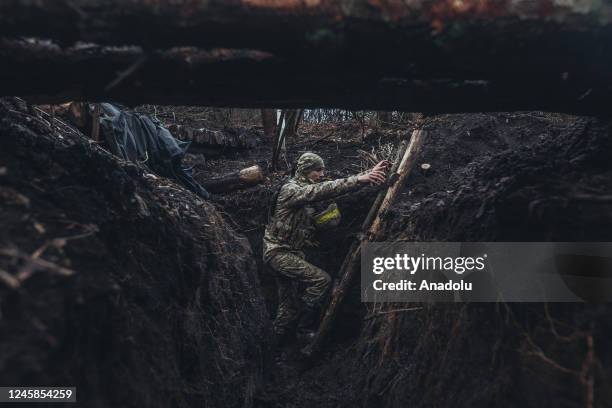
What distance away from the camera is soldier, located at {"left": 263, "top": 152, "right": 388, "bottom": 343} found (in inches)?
210

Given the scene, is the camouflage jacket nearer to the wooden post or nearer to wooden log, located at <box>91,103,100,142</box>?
the wooden post

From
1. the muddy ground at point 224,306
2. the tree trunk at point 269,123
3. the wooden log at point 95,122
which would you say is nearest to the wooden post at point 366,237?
the muddy ground at point 224,306

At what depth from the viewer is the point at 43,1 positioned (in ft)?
4.98

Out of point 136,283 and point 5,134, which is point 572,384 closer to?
point 136,283

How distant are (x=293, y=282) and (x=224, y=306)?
2163 mm

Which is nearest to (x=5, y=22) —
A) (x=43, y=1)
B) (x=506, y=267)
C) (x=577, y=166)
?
(x=43, y=1)

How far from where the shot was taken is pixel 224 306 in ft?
11.6

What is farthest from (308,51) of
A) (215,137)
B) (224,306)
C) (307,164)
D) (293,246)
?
(215,137)

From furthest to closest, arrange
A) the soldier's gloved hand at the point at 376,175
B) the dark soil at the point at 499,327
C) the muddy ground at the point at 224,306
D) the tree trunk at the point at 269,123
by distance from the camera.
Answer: the tree trunk at the point at 269,123 < the soldier's gloved hand at the point at 376,175 < the dark soil at the point at 499,327 < the muddy ground at the point at 224,306

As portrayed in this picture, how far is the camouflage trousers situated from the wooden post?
254mm

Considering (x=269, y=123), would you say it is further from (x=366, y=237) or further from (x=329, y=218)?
(x=366, y=237)

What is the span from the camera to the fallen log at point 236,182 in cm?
723

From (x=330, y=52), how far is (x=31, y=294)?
3.99 feet

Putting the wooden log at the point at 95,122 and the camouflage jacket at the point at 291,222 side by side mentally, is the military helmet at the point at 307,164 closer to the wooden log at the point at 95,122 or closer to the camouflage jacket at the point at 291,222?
the camouflage jacket at the point at 291,222
